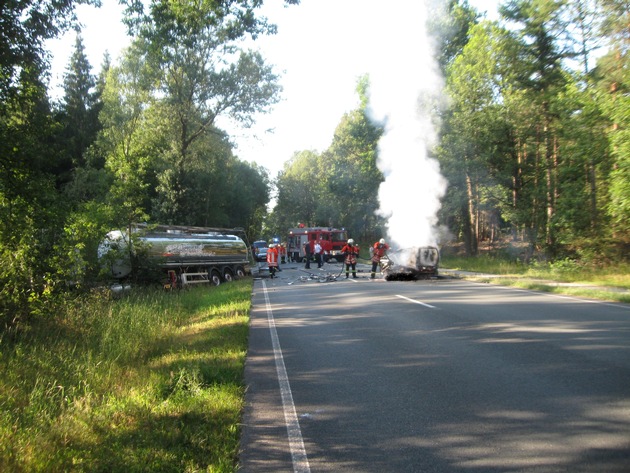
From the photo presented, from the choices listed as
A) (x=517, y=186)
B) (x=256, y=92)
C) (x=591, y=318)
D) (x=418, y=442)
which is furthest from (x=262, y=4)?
(x=256, y=92)

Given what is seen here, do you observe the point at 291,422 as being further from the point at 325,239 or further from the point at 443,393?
the point at 325,239

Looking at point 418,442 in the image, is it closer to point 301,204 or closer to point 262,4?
point 262,4

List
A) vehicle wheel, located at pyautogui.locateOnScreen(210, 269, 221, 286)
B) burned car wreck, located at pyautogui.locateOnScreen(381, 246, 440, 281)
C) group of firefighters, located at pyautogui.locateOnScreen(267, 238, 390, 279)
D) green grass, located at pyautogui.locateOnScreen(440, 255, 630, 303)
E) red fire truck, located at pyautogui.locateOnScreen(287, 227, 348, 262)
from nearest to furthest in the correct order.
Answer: green grass, located at pyautogui.locateOnScreen(440, 255, 630, 303), burned car wreck, located at pyautogui.locateOnScreen(381, 246, 440, 281), group of firefighters, located at pyautogui.locateOnScreen(267, 238, 390, 279), vehicle wheel, located at pyautogui.locateOnScreen(210, 269, 221, 286), red fire truck, located at pyautogui.locateOnScreen(287, 227, 348, 262)

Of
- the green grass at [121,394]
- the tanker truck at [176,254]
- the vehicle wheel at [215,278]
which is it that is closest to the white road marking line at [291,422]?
the green grass at [121,394]

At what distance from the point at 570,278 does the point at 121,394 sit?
54.9 ft

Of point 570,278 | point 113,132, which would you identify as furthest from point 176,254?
point 113,132

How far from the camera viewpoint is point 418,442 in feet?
14.1

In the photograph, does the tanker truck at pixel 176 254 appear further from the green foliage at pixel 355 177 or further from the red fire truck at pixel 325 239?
the green foliage at pixel 355 177

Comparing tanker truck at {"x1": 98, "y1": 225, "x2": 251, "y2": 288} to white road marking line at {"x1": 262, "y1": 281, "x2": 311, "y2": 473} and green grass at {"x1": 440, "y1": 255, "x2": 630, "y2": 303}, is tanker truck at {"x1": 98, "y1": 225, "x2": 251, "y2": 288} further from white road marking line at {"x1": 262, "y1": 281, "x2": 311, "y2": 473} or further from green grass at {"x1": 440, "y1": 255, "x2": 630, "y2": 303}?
green grass at {"x1": 440, "y1": 255, "x2": 630, "y2": 303}

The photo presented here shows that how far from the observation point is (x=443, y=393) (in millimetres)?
5520

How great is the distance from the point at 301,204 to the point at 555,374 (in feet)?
263

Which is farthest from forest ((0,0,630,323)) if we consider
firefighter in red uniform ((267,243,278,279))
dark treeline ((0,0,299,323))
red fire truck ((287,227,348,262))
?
firefighter in red uniform ((267,243,278,279))

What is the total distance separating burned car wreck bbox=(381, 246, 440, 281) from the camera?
20.5 metres

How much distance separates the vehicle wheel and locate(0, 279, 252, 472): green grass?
13216 mm
